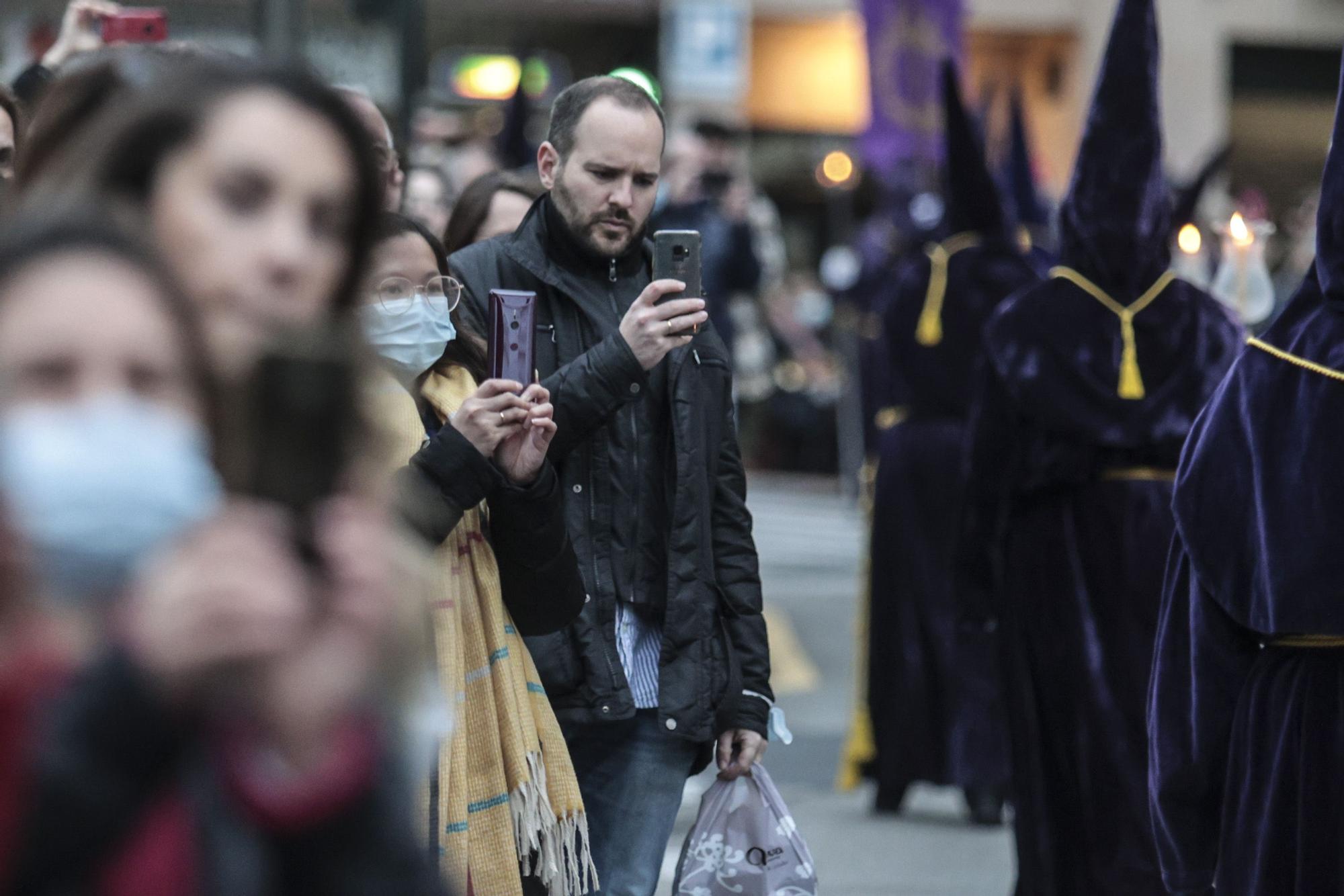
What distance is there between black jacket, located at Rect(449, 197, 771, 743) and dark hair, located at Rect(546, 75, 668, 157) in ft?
0.51

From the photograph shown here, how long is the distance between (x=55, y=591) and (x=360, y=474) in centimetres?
22

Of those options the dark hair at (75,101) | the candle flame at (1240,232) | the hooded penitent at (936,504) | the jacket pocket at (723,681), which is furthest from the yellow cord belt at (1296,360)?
the hooded penitent at (936,504)

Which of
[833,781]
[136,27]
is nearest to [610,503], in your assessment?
[136,27]

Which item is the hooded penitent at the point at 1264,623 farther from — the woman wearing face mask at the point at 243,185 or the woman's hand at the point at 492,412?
the woman wearing face mask at the point at 243,185

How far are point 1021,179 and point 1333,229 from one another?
21.0ft

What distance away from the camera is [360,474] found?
4.76 feet

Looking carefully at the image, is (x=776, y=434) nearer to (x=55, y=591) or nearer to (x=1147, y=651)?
(x=1147, y=651)

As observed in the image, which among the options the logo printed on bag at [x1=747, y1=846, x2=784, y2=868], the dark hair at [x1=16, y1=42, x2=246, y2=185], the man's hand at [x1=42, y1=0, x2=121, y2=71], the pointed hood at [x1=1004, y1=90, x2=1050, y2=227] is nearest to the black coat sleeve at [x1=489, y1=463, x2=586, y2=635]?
the logo printed on bag at [x1=747, y1=846, x2=784, y2=868]

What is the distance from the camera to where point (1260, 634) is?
148 inches

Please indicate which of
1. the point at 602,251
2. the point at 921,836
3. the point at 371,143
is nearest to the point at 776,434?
the point at 921,836

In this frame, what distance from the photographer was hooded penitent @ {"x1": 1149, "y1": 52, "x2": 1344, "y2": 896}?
3580 mm

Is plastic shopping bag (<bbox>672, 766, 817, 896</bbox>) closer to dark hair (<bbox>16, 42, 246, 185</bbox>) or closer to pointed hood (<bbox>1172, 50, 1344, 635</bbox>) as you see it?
pointed hood (<bbox>1172, 50, 1344, 635</bbox>)

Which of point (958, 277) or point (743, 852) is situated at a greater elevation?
point (958, 277)

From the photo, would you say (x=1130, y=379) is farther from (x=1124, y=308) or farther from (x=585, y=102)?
(x=585, y=102)
